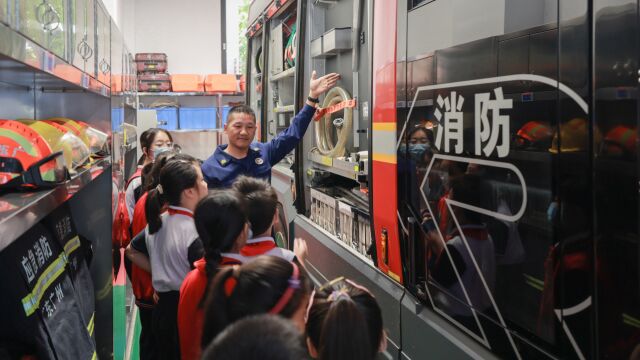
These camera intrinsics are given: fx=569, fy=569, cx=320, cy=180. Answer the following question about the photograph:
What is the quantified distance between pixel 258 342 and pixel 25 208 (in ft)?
2.12

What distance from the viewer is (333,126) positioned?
3.56 m

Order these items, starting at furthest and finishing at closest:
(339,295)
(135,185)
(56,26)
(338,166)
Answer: (135,185) → (338,166) → (56,26) → (339,295)

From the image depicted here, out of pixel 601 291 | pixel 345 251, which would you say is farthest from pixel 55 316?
pixel 345 251

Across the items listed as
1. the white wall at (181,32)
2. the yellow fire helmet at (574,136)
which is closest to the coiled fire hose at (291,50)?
the yellow fire helmet at (574,136)

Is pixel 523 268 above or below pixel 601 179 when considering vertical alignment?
below

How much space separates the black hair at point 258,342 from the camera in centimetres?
72

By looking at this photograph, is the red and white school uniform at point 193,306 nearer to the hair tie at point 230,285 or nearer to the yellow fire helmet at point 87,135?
the hair tie at point 230,285

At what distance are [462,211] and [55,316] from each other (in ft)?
4.06

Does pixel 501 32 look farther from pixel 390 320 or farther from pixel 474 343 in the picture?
pixel 390 320

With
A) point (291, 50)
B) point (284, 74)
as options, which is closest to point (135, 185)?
point (284, 74)

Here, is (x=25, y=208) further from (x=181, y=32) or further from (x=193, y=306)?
(x=181, y=32)

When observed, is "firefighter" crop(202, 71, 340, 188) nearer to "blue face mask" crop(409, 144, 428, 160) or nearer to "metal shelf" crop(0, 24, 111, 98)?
"metal shelf" crop(0, 24, 111, 98)

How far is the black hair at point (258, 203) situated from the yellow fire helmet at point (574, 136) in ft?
3.27

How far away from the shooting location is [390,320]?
234 centimetres
